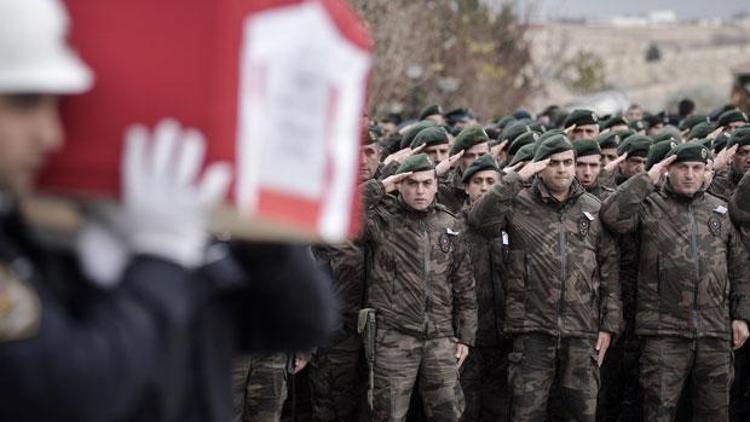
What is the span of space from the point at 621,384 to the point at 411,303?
2.85m

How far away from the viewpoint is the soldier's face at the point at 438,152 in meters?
12.1

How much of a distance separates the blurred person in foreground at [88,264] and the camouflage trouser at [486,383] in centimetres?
840

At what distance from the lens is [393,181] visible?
9.80 m

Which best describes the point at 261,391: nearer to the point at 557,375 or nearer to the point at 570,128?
the point at 557,375

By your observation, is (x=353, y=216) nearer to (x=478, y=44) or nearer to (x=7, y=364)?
(x=7, y=364)

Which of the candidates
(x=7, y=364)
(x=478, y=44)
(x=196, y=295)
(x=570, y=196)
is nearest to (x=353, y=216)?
(x=196, y=295)

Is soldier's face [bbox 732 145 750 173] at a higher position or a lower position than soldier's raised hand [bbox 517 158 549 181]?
lower

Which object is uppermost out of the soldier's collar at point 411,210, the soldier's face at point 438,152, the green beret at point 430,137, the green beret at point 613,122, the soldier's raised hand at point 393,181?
the soldier's raised hand at point 393,181

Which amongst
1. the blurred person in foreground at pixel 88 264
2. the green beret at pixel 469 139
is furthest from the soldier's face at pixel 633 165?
the blurred person in foreground at pixel 88 264

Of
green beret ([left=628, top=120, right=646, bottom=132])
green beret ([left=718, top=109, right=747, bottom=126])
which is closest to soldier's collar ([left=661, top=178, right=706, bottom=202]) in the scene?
green beret ([left=718, top=109, right=747, bottom=126])

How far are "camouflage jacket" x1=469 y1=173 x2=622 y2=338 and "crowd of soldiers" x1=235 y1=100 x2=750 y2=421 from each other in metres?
0.01

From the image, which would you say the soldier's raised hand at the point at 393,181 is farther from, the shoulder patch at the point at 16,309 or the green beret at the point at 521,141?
the shoulder patch at the point at 16,309

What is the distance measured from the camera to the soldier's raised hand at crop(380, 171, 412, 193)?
9711 mm

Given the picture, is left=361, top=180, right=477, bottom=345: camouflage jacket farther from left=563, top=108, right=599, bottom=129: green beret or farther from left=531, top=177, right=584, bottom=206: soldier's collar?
left=563, top=108, right=599, bottom=129: green beret
